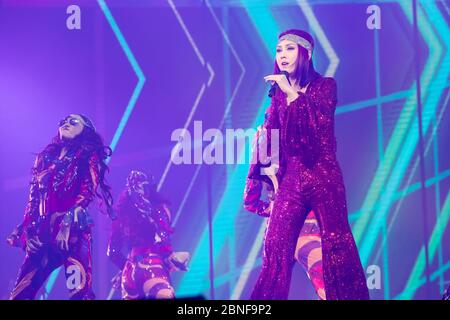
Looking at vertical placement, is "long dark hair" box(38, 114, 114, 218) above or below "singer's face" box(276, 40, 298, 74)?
below

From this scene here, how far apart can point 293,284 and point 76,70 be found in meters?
1.60

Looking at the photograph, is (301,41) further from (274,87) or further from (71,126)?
(71,126)

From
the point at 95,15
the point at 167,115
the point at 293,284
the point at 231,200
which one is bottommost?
the point at 293,284

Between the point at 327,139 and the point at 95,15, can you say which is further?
the point at 95,15

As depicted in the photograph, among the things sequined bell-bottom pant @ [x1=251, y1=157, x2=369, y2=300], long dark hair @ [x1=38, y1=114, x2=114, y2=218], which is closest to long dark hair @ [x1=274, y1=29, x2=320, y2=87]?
sequined bell-bottom pant @ [x1=251, y1=157, x2=369, y2=300]

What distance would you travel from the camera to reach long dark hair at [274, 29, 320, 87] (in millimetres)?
2907

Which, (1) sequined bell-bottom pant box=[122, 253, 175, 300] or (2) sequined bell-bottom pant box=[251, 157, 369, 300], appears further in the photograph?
(1) sequined bell-bottom pant box=[122, 253, 175, 300]

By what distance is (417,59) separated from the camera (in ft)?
9.86

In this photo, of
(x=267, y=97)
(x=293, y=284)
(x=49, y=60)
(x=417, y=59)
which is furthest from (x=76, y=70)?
(x=417, y=59)

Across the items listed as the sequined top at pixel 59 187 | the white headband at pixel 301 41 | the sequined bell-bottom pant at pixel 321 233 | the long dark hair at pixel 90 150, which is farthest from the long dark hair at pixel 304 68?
the sequined top at pixel 59 187

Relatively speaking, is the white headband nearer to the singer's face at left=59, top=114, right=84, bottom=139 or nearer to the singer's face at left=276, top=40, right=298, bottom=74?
the singer's face at left=276, top=40, right=298, bottom=74

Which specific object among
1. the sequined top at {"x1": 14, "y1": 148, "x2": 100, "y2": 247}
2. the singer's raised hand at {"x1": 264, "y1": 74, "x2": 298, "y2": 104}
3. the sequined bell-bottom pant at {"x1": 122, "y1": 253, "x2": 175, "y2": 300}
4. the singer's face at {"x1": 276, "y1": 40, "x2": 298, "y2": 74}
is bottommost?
the sequined bell-bottom pant at {"x1": 122, "y1": 253, "x2": 175, "y2": 300}

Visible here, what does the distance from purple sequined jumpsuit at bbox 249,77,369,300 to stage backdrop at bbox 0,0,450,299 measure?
0.11m

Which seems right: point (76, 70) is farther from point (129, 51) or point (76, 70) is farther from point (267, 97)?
point (267, 97)
